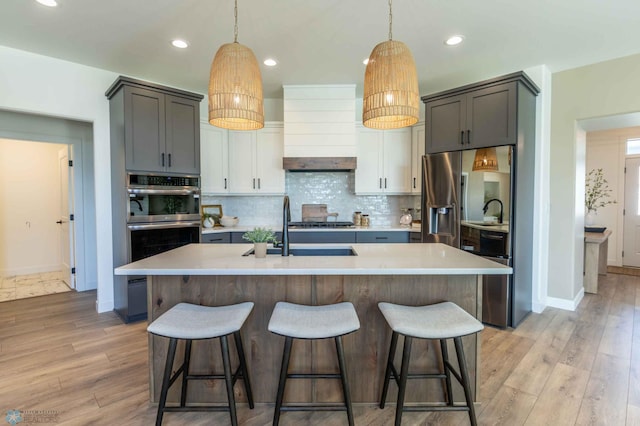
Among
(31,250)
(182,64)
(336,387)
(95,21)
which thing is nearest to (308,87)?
(182,64)

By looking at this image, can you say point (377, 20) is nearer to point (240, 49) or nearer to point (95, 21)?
point (240, 49)

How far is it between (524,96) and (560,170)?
1.02 meters

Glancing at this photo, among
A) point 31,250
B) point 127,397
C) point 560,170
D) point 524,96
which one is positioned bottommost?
point 127,397

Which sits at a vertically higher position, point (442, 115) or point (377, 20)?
point (377, 20)

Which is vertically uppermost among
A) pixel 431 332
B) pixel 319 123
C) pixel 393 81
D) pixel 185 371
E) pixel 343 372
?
pixel 319 123

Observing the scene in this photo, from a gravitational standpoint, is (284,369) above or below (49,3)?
below

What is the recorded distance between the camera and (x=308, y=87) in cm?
402

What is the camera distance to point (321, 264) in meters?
1.78

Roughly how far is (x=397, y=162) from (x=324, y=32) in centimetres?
209

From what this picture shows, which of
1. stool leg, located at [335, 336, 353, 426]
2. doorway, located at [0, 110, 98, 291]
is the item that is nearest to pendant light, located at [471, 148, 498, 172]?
stool leg, located at [335, 336, 353, 426]

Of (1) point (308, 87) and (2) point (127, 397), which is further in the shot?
(1) point (308, 87)

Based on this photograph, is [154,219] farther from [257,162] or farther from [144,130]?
[257,162]

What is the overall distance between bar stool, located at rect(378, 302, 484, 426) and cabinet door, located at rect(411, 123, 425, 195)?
263cm

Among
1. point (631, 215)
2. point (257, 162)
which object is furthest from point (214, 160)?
point (631, 215)
